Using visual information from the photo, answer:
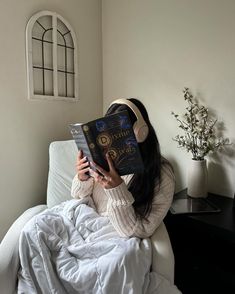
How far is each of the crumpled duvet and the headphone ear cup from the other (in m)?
0.40

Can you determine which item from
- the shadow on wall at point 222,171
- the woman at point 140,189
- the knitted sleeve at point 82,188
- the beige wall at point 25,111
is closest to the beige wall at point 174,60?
the shadow on wall at point 222,171

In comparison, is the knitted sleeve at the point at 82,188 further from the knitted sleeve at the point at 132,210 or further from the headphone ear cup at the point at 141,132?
the headphone ear cup at the point at 141,132

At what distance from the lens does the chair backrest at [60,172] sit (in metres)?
1.50

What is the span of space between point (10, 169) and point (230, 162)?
132 centimetres

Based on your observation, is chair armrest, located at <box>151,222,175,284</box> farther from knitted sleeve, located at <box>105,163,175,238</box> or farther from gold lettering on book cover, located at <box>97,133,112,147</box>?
gold lettering on book cover, located at <box>97,133,112,147</box>

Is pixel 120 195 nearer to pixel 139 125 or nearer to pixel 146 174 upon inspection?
pixel 146 174

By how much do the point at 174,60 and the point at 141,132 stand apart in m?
0.83

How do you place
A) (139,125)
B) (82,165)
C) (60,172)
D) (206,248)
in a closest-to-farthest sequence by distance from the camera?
(139,125) → (82,165) → (206,248) → (60,172)

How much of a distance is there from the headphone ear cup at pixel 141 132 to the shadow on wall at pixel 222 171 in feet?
2.21

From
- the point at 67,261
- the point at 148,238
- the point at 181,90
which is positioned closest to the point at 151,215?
the point at 148,238

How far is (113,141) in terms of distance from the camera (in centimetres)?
89

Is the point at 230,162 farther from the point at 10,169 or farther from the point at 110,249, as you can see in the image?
the point at 10,169

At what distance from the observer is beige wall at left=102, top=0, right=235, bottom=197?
1406 mm

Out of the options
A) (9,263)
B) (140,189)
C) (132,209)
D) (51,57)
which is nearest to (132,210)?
(132,209)
